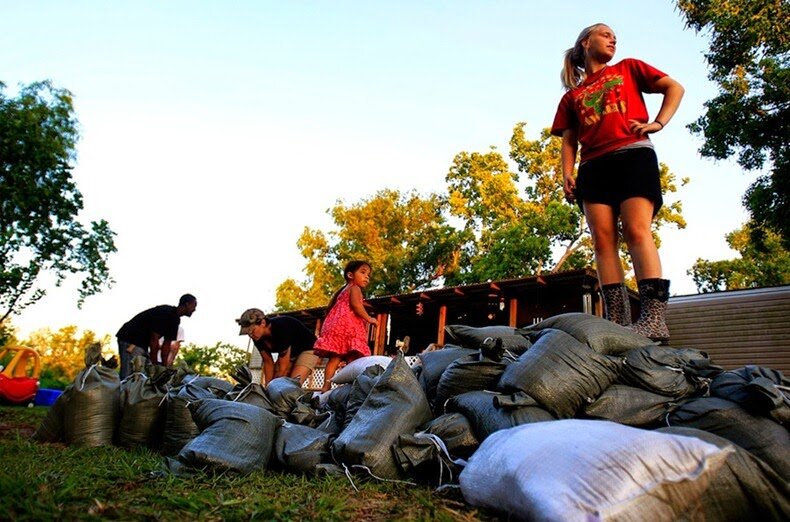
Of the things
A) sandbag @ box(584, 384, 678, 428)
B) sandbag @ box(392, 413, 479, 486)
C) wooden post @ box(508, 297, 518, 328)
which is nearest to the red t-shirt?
sandbag @ box(584, 384, 678, 428)

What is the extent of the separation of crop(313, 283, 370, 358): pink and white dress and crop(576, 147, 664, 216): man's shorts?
259 centimetres

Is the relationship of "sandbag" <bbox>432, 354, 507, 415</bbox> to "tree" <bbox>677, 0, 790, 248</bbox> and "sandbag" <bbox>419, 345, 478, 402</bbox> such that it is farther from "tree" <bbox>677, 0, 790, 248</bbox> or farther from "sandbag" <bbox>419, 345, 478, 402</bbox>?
"tree" <bbox>677, 0, 790, 248</bbox>

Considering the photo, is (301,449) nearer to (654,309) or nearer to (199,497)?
(199,497)

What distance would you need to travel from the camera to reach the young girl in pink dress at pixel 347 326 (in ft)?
15.9

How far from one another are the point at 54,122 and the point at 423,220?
52.8 feet

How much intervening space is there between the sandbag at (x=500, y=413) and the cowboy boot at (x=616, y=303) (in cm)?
110

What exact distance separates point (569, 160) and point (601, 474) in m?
2.36

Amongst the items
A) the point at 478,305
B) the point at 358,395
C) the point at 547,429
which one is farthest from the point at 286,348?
the point at 478,305

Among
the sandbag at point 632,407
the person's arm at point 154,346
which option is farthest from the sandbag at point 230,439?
the person's arm at point 154,346

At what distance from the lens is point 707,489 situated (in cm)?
121

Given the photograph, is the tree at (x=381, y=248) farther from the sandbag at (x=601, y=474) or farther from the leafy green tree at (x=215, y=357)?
the sandbag at (x=601, y=474)

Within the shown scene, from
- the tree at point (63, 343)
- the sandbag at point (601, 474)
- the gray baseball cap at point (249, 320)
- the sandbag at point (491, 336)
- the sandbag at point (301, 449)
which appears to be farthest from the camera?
the tree at point (63, 343)

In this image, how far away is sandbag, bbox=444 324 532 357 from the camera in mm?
2354

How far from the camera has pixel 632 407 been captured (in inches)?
75.4
